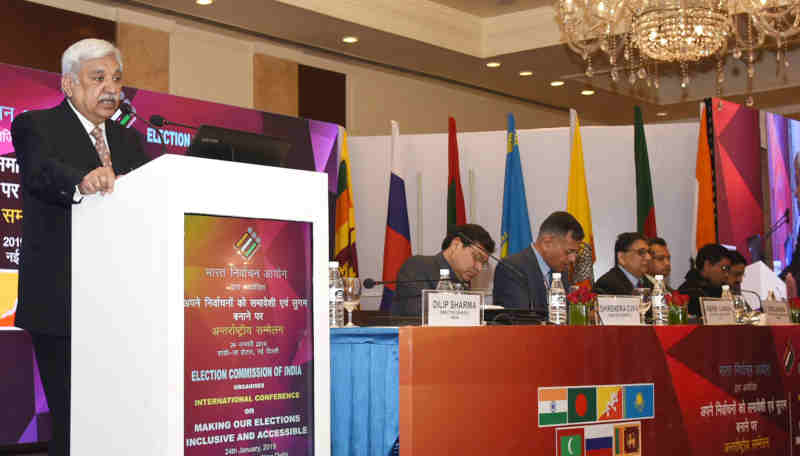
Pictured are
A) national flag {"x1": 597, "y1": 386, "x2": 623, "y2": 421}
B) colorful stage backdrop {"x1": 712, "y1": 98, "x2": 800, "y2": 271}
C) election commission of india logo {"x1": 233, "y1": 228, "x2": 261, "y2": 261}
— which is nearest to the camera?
election commission of india logo {"x1": 233, "y1": 228, "x2": 261, "y2": 261}

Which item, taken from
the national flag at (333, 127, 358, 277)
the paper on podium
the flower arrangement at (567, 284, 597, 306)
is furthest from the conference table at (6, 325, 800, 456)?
the national flag at (333, 127, 358, 277)

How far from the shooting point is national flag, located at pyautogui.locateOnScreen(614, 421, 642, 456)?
2793mm

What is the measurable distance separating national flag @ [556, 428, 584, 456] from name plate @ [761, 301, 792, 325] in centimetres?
168

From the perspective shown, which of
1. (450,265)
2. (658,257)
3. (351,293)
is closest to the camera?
Result: (351,293)

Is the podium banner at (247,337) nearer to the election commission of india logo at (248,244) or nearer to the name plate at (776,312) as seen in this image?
the election commission of india logo at (248,244)

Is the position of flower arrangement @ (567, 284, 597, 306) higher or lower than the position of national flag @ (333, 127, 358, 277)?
lower

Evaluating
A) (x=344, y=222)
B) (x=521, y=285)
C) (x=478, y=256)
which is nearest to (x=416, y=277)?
(x=478, y=256)

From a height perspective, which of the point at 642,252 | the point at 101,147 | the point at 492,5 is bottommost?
the point at 642,252

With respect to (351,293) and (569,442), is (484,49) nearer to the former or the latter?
(351,293)

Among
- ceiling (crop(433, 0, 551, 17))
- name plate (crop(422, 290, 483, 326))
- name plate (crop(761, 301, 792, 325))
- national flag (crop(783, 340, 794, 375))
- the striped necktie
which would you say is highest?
ceiling (crop(433, 0, 551, 17))

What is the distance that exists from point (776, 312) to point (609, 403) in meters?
1.62

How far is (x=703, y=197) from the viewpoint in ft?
21.7

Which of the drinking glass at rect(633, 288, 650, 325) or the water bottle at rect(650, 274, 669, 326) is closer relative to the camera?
the drinking glass at rect(633, 288, 650, 325)

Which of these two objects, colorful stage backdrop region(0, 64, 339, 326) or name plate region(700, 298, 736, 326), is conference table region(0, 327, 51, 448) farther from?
name plate region(700, 298, 736, 326)
